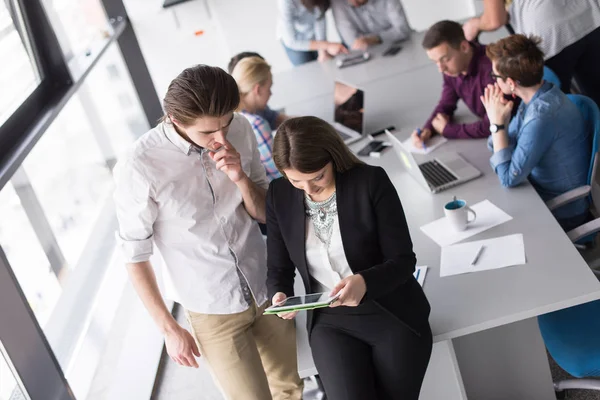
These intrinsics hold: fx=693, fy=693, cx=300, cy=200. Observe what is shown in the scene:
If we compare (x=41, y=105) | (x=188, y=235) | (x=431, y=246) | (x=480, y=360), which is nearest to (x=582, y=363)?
(x=480, y=360)

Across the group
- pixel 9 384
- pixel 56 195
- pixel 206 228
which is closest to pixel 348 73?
pixel 56 195

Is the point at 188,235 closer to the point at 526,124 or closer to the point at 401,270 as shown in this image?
the point at 401,270

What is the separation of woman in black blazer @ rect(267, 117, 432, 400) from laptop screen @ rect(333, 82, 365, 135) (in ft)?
5.28

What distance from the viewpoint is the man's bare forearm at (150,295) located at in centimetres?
224

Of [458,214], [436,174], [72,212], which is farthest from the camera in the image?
[72,212]

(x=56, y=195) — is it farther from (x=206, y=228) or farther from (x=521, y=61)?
(x=521, y=61)

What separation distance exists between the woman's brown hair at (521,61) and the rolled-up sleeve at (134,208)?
1595 millimetres

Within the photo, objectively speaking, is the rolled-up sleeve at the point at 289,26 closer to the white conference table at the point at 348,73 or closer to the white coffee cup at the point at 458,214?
the white conference table at the point at 348,73

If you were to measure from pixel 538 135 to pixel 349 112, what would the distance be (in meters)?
1.29

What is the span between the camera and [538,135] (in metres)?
2.79

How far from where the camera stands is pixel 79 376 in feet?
11.0

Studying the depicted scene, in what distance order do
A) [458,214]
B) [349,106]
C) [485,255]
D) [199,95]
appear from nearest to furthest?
[199,95], [485,255], [458,214], [349,106]

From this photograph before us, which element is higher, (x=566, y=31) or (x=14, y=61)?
(x=14, y=61)

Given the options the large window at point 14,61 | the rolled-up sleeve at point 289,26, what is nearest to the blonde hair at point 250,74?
the large window at point 14,61
